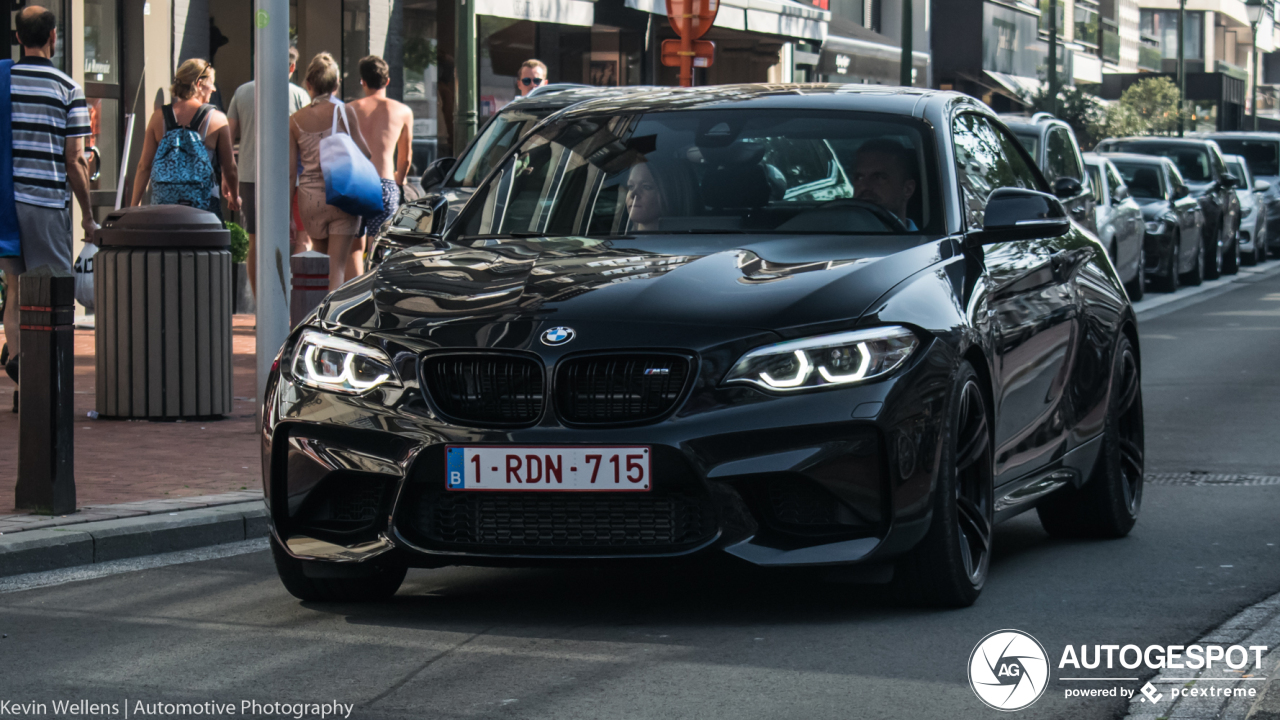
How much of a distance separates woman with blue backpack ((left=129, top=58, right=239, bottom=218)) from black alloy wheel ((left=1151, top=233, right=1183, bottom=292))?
1370 centimetres

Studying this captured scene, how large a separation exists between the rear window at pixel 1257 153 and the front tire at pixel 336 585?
98.2ft

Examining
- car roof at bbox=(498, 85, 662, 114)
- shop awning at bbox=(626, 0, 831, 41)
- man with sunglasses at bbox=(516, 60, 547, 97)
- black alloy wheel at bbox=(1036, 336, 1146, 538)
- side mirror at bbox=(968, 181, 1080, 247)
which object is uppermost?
shop awning at bbox=(626, 0, 831, 41)

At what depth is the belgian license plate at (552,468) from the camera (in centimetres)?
525

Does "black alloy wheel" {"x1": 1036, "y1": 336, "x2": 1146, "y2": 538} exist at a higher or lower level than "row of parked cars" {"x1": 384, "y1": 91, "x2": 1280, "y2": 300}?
lower

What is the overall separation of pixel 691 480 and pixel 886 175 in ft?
5.33

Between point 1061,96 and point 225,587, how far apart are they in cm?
4196

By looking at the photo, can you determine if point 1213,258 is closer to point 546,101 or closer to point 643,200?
point 546,101

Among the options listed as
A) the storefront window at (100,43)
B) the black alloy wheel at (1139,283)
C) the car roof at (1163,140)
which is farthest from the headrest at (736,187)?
the car roof at (1163,140)

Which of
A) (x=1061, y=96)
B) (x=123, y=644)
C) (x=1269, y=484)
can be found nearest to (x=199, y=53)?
(x=1269, y=484)

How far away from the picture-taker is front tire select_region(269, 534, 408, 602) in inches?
232

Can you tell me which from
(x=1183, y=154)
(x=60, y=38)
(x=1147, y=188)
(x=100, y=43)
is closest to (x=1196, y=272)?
(x=1147, y=188)

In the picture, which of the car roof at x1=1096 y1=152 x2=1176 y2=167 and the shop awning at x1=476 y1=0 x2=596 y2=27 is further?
the car roof at x1=1096 y1=152 x2=1176 y2=167

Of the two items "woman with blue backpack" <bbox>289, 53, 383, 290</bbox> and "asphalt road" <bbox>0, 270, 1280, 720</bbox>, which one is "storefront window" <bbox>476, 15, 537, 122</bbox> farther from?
"asphalt road" <bbox>0, 270, 1280, 720</bbox>

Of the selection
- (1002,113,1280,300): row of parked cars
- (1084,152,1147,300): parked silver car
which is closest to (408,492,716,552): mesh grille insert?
(1002,113,1280,300): row of parked cars
